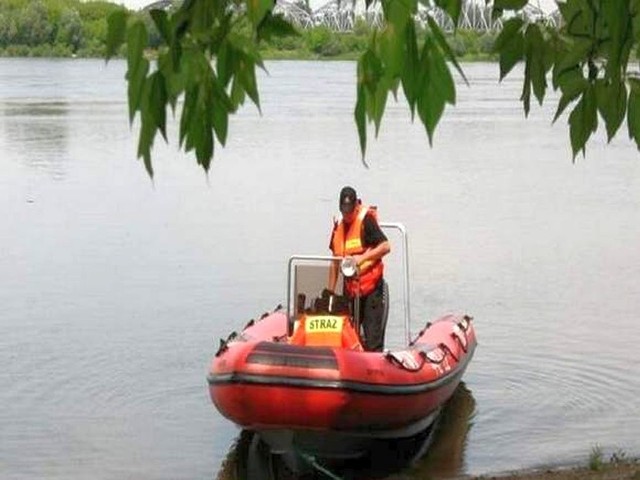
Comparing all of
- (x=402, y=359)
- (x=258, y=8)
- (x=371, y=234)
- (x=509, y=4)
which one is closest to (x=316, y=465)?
(x=402, y=359)

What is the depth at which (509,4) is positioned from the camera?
3.42 metres

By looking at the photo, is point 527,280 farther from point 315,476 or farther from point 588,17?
point 588,17

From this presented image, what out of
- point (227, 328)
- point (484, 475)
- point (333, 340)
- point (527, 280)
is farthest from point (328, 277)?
point (527, 280)

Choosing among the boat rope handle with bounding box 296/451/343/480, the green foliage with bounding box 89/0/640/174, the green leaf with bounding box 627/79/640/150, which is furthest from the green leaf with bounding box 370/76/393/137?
the boat rope handle with bounding box 296/451/343/480

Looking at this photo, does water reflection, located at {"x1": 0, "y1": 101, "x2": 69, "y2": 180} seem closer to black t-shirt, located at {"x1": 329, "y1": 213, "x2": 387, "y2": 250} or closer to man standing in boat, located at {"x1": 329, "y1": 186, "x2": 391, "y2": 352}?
man standing in boat, located at {"x1": 329, "y1": 186, "x2": 391, "y2": 352}

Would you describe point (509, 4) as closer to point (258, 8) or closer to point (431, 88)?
point (431, 88)

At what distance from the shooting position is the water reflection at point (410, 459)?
433 inches

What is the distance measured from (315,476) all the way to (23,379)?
519cm

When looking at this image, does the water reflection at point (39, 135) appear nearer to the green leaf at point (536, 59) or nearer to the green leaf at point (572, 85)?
the green leaf at point (536, 59)

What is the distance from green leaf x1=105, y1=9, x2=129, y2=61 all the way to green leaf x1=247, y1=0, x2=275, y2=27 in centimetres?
26

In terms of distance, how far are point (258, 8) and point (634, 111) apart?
1.25 meters

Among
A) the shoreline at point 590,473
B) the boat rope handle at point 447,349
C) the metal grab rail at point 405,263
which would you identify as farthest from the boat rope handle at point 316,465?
the boat rope handle at point 447,349

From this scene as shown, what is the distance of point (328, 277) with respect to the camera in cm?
1138

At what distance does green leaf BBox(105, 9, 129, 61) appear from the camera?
9.80 ft
